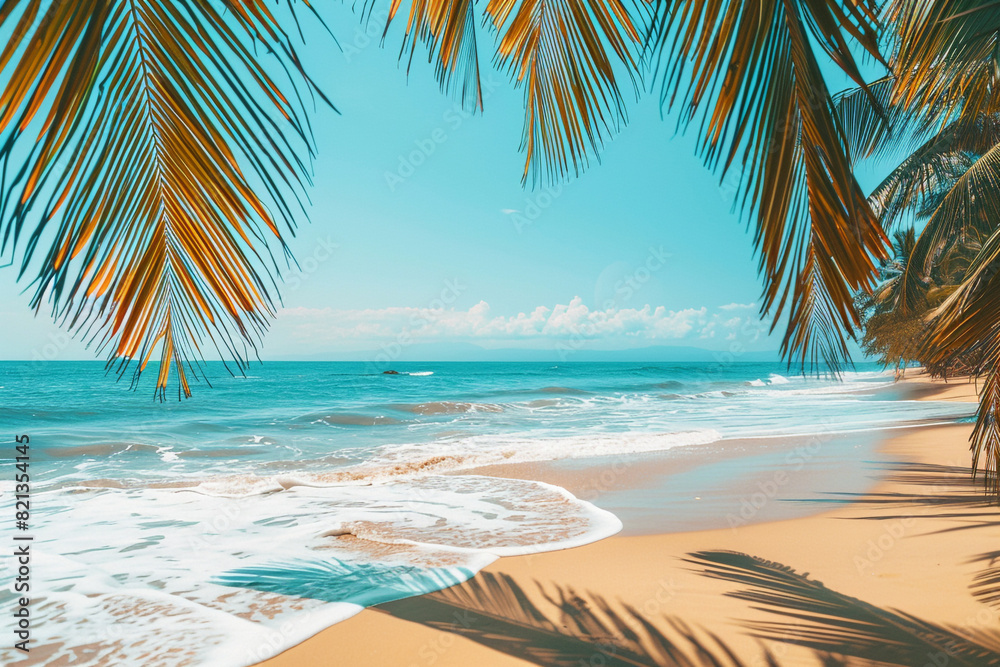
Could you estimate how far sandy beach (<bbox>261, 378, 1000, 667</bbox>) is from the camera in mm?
2711

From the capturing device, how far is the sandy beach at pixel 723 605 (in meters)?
2.71

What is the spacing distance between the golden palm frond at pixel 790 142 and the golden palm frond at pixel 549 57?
3.09 feet

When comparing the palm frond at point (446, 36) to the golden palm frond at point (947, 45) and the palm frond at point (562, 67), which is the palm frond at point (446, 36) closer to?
the palm frond at point (562, 67)

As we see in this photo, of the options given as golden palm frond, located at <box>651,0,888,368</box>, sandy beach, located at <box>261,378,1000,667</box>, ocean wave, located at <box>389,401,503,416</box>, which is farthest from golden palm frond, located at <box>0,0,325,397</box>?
ocean wave, located at <box>389,401,503,416</box>

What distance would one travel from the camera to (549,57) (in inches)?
99.8

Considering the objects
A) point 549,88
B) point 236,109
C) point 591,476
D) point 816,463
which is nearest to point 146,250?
point 236,109

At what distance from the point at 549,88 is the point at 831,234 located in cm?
166

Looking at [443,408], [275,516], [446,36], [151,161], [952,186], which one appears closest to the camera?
[151,161]

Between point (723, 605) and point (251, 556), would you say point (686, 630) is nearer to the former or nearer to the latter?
point (723, 605)

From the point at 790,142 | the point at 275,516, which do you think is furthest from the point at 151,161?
the point at 275,516

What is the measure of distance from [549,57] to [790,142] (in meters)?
1.55

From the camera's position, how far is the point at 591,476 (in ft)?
24.6

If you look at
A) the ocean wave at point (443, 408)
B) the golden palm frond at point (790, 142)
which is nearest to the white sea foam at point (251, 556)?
the golden palm frond at point (790, 142)

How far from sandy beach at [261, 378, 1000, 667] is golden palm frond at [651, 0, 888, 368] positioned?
210 centimetres
